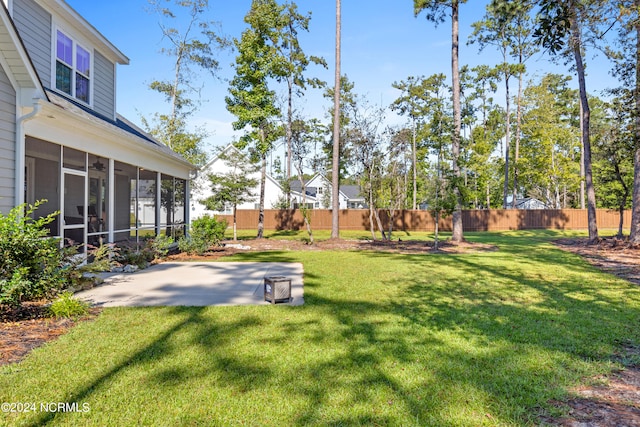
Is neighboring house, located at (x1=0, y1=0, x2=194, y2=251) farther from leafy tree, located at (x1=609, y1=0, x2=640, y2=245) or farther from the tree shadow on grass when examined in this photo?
leafy tree, located at (x1=609, y1=0, x2=640, y2=245)

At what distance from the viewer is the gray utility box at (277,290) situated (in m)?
5.36

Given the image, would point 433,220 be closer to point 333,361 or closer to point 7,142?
point 333,361

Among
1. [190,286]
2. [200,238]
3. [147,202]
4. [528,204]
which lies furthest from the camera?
[528,204]

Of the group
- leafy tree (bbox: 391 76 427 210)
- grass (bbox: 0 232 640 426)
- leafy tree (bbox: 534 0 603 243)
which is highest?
leafy tree (bbox: 391 76 427 210)

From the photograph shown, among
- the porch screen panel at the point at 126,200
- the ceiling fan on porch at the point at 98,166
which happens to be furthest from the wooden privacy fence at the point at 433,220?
the ceiling fan on porch at the point at 98,166

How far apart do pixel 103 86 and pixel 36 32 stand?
2.73 m

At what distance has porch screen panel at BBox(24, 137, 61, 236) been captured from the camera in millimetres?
6156

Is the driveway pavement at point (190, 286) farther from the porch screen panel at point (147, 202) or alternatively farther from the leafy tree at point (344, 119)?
the leafy tree at point (344, 119)

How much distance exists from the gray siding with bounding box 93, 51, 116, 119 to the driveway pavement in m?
4.48

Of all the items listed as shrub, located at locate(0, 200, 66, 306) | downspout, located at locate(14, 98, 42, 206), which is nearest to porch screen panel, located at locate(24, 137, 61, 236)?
downspout, located at locate(14, 98, 42, 206)

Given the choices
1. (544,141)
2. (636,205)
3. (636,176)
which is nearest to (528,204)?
(544,141)

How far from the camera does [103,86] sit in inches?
382

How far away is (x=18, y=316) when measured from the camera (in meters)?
4.39

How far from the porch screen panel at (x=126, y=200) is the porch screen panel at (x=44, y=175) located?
98.7 inches
